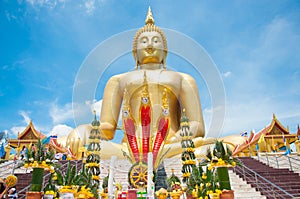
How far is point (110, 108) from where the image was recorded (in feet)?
37.4

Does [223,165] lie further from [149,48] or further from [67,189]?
[149,48]

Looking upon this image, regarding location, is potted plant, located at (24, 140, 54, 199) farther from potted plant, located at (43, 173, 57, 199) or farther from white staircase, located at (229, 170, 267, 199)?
white staircase, located at (229, 170, 267, 199)

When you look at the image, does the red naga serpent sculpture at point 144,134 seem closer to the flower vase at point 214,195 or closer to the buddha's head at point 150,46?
the flower vase at point 214,195

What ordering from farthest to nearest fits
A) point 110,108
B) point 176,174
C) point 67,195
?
Answer: point 110,108 → point 176,174 → point 67,195

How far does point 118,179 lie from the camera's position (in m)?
7.48

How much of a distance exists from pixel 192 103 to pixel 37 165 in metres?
7.56

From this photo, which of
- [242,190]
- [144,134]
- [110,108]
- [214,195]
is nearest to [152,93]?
[110,108]

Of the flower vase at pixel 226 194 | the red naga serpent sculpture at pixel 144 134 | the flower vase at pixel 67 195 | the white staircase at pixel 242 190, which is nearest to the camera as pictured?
the flower vase at pixel 226 194

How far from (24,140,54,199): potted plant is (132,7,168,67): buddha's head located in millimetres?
7974

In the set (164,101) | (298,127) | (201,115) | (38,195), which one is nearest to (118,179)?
(164,101)

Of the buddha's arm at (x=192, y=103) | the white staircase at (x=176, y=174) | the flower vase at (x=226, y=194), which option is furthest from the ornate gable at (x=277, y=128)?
the flower vase at (x=226, y=194)

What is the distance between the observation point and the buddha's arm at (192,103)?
10.4 m

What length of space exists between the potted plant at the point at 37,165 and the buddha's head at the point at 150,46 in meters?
7.97

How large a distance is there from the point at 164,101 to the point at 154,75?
3.16 metres
